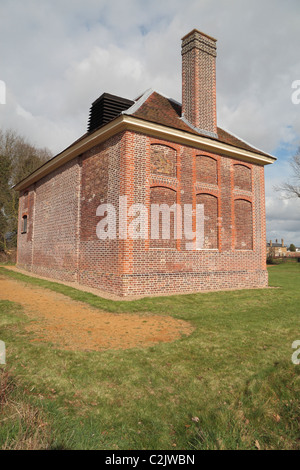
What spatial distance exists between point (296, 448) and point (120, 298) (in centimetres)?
710

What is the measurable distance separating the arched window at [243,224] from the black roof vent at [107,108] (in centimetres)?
662

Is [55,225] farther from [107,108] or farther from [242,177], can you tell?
[242,177]

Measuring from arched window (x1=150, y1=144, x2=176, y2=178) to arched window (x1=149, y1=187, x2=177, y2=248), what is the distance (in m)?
0.66

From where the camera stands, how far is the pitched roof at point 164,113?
36.5 feet

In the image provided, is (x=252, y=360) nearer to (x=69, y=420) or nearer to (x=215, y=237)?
(x=69, y=420)

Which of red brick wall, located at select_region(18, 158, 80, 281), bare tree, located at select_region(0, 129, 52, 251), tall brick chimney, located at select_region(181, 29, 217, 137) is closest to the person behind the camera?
tall brick chimney, located at select_region(181, 29, 217, 137)

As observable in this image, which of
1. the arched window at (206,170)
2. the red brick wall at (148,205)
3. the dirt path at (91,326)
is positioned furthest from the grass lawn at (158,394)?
the arched window at (206,170)

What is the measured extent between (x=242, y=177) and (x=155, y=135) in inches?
206

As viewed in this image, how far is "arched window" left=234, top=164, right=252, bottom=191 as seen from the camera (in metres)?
13.9

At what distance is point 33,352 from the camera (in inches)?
192

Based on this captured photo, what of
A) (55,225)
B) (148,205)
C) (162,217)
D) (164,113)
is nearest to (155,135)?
(164,113)

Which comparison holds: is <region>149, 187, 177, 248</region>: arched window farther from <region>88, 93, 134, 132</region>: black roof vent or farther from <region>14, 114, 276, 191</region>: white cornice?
<region>88, 93, 134, 132</region>: black roof vent

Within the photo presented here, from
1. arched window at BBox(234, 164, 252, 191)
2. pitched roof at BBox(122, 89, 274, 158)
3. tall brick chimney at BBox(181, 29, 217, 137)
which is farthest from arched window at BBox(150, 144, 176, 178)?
arched window at BBox(234, 164, 252, 191)

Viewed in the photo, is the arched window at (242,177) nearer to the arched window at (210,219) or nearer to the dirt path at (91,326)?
the arched window at (210,219)
